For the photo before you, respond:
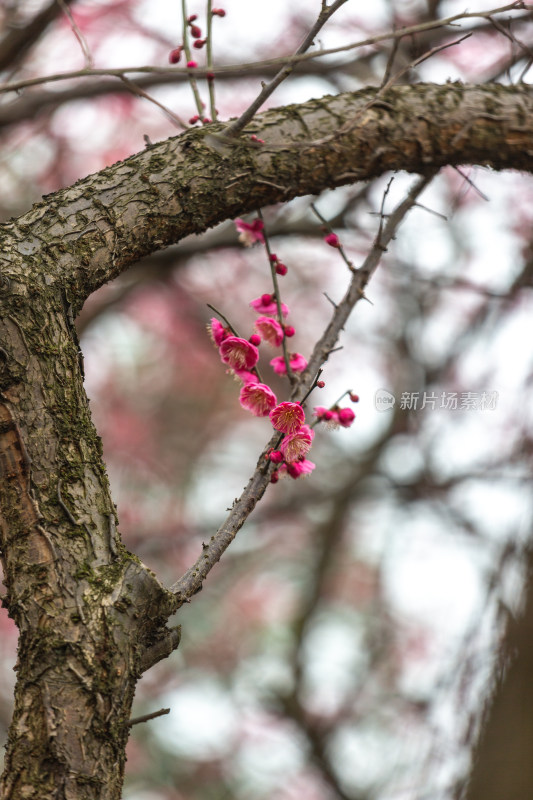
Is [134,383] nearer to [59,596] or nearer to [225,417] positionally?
[225,417]

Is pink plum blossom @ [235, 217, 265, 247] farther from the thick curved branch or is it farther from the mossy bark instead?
the mossy bark

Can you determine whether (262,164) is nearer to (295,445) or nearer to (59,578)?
(295,445)

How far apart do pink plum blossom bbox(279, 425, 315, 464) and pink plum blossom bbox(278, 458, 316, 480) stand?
0.10ft

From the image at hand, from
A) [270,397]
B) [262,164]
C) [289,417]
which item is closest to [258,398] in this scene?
[270,397]

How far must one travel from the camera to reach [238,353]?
1.54m

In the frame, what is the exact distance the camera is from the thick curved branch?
126 cm

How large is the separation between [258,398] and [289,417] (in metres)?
0.14

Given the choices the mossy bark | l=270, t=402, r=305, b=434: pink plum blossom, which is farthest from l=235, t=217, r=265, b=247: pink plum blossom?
the mossy bark

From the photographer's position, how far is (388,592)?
227 inches

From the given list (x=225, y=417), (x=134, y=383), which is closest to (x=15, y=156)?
(x=134, y=383)

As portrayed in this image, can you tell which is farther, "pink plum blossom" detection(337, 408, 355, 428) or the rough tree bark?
"pink plum blossom" detection(337, 408, 355, 428)

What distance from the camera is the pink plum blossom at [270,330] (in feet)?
5.40

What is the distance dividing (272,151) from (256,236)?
0.29 meters

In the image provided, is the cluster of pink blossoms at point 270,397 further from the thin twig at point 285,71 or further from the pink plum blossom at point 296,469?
the thin twig at point 285,71
